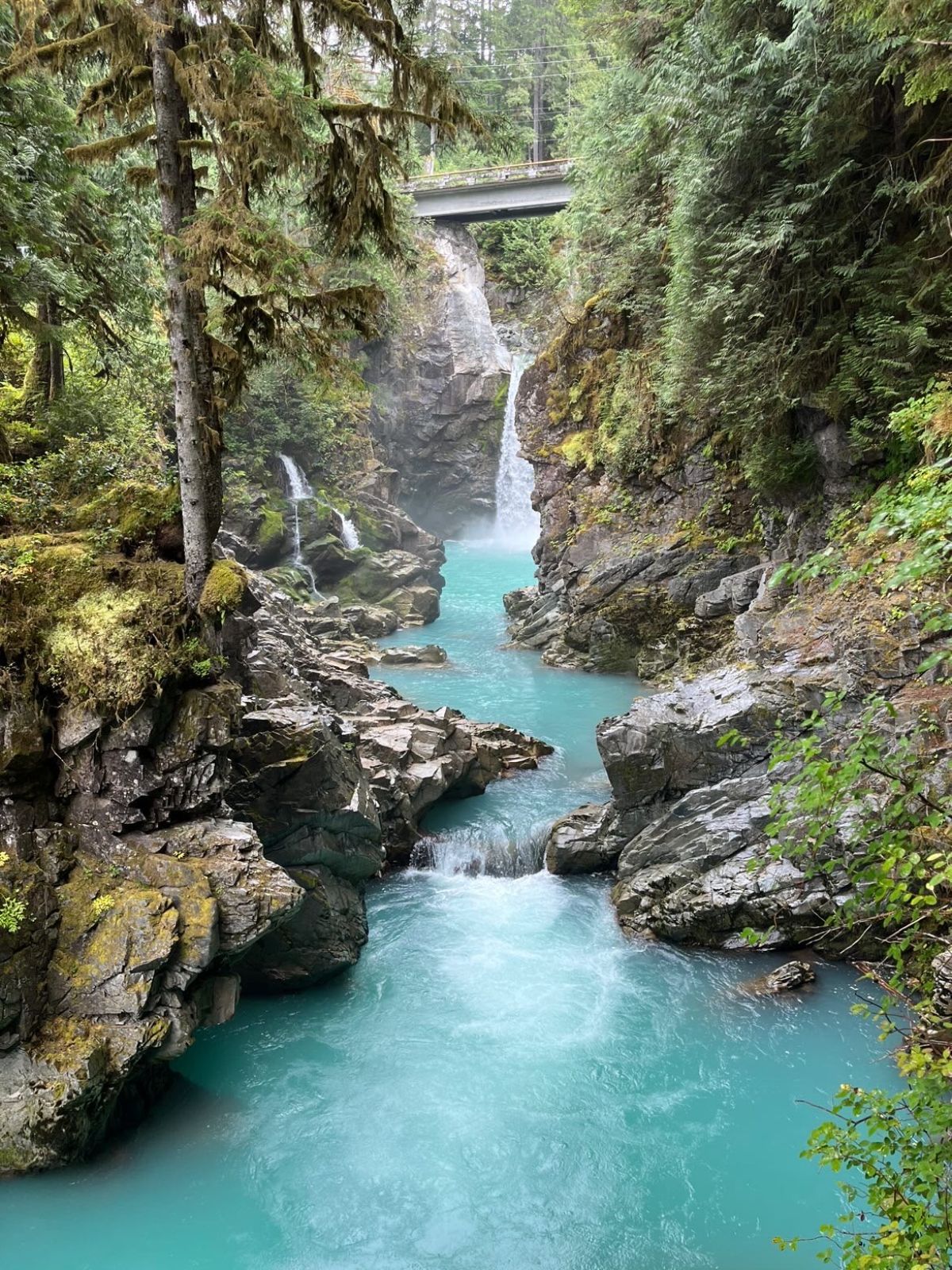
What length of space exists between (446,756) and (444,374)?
28991 mm

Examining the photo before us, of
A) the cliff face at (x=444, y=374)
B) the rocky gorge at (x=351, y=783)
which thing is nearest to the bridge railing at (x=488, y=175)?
the cliff face at (x=444, y=374)

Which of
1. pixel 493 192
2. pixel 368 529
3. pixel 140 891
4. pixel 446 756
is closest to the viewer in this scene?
pixel 140 891

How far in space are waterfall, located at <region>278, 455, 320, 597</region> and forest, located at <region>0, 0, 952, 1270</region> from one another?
11.9 metres

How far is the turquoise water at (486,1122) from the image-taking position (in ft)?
21.2

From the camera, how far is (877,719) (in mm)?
9016

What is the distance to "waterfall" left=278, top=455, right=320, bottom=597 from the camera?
89.2ft

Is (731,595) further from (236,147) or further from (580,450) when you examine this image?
(236,147)

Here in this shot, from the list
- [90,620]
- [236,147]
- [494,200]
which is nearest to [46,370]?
[90,620]

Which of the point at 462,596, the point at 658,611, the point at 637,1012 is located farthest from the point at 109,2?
the point at 462,596

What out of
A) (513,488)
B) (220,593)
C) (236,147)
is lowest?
(513,488)

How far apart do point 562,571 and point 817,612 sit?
11538 millimetres

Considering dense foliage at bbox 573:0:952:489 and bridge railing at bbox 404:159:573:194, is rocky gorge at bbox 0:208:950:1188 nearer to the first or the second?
dense foliage at bbox 573:0:952:489

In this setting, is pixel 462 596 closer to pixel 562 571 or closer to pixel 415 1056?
pixel 562 571

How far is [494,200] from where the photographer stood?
35219mm
